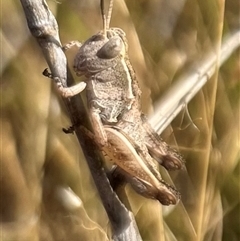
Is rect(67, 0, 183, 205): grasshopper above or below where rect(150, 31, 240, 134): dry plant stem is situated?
above

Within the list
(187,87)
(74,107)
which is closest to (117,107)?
(74,107)

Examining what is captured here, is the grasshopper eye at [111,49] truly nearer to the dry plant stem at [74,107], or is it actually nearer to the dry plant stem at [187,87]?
the dry plant stem at [74,107]

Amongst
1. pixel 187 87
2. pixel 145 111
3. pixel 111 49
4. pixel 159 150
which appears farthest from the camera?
pixel 187 87

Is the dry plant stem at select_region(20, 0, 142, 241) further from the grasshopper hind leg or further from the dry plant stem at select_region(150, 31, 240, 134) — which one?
the dry plant stem at select_region(150, 31, 240, 134)

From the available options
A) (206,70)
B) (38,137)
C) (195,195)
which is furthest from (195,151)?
(38,137)

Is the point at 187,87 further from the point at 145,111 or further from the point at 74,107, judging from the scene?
the point at 74,107

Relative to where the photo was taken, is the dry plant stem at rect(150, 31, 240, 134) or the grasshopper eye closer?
the grasshopper eye

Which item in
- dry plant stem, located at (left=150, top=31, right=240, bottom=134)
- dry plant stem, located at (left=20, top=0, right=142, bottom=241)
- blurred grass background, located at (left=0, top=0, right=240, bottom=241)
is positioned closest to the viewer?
dry plant stem, located at (left=20, top=0, right=142, bottom=241)

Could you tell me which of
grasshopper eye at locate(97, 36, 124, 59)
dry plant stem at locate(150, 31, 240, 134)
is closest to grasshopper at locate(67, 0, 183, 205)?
grasshopper eye at locate(97, 36, 124, 59)
